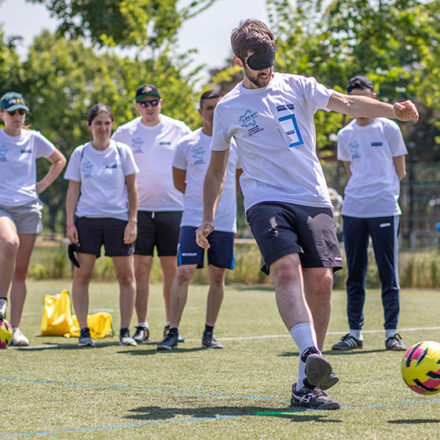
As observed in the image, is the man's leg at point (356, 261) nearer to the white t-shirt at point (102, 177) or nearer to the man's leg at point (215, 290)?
the man's leg at point (215, 290)

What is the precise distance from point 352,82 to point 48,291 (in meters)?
9.13

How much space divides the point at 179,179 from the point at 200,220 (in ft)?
1.68

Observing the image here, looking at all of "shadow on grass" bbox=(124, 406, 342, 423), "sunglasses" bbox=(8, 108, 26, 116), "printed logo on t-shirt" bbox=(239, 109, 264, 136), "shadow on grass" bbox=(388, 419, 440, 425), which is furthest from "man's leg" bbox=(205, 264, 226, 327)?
"shadow on grass" bbox=(388, 419, 440, 425)

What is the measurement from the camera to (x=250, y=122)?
5129mm

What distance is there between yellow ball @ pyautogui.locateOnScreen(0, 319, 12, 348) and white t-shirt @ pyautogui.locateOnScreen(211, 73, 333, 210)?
10.4 feet

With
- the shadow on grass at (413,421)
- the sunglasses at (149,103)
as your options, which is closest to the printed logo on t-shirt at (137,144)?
Result: the sunglasses at (149,103)

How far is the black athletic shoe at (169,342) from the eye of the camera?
7.78 meters

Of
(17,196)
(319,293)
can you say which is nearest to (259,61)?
(319,293)

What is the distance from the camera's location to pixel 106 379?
5.97m

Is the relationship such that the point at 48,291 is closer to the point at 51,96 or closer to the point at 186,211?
the point at 186,211

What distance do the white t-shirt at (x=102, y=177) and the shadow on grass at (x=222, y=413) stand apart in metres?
3.73

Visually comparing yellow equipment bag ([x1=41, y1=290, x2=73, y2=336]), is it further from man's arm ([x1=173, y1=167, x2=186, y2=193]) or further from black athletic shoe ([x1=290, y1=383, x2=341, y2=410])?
black athletic shoe ([x1=290, y1=383, x2=341, y2=410])

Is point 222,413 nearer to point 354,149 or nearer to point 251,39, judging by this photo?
point 251,39

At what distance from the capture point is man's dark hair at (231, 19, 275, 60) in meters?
5.07
